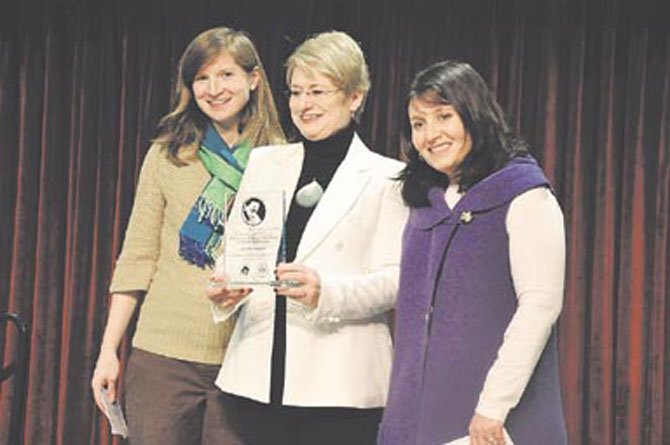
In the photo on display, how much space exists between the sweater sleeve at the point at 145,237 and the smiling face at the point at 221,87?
16 centimetres

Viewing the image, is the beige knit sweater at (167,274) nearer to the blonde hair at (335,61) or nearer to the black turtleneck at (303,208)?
the black turtleneck at (303,208)

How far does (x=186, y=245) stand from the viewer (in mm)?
2527

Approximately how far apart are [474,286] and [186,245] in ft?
2.42

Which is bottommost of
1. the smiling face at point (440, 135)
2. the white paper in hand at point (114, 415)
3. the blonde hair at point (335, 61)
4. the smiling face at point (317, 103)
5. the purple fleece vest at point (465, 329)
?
the white paper in hand at point (114, 415)

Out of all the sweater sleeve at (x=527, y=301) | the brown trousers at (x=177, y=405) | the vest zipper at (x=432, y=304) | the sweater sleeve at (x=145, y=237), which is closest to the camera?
the sweater sleeve at (x=527, y=301)

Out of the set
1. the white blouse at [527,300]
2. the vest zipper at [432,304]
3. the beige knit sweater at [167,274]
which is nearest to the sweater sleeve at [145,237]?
the beige knit sweater at [167,274]

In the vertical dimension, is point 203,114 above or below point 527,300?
above

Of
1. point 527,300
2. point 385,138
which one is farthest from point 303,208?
point 385,138

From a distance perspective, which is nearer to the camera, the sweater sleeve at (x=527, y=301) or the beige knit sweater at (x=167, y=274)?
the sweater sleeve at (x=527, y=301)

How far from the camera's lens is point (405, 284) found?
7.14ft

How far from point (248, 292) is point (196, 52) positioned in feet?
1.87

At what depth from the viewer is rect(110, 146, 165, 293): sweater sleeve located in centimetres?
259

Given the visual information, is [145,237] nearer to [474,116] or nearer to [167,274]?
[167,274]

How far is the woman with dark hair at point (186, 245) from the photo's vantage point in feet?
8.20
